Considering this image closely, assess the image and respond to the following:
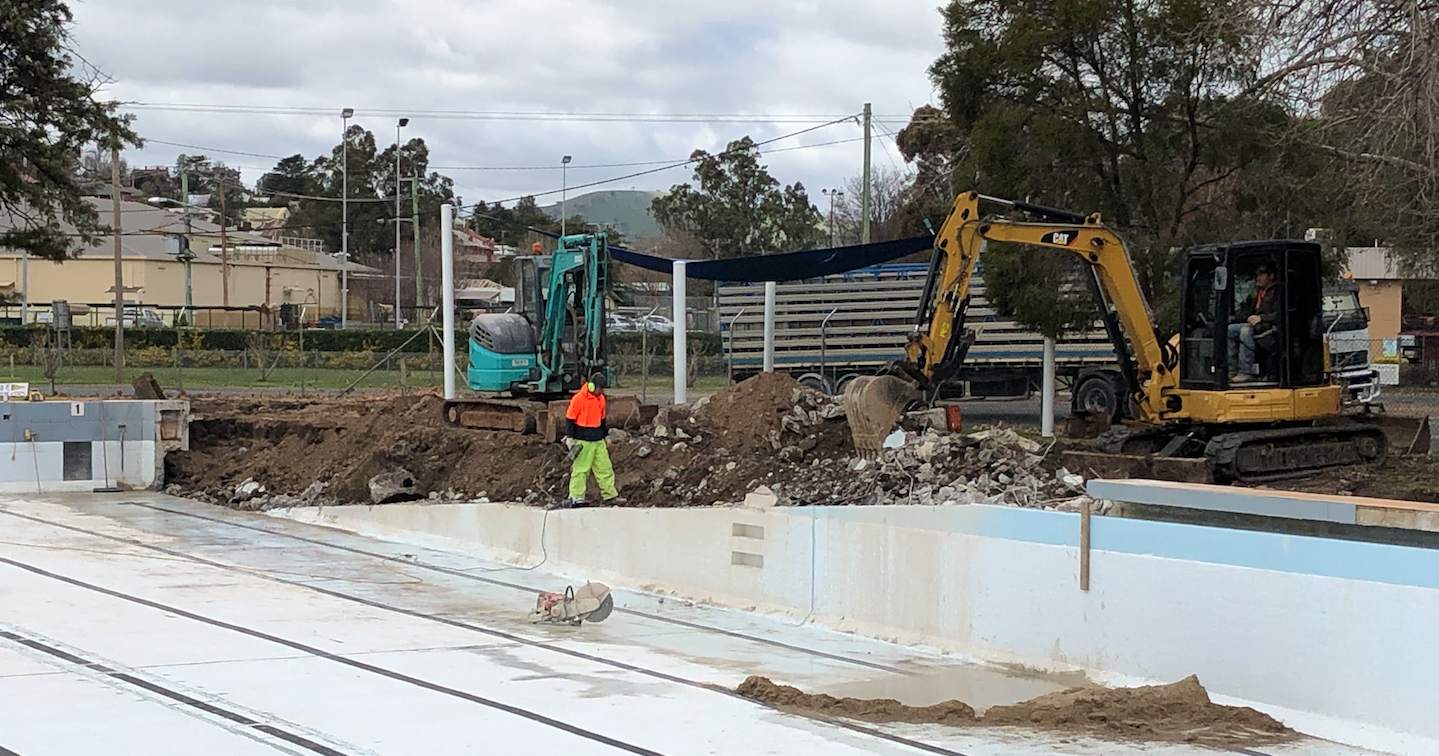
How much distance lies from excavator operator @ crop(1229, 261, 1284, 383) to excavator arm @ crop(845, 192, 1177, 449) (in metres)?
0.98

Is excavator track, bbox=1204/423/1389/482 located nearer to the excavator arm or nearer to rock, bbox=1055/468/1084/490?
the excavator arm

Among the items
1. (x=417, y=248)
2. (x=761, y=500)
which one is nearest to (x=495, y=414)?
(x=761, y=500)

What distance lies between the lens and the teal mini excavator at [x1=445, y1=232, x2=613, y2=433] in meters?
21.4

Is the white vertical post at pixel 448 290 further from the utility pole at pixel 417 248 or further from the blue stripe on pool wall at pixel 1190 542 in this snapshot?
the utility pole at pixel 417 248

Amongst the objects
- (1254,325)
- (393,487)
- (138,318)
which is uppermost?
(138,318)

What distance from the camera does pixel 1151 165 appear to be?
795 inches

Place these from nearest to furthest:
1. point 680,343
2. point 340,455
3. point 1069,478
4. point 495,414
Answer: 1. point 1069,478
2. point 680,343
3. point 495,414
4. point 340,455

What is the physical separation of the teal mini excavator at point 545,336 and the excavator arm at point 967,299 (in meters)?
5.74

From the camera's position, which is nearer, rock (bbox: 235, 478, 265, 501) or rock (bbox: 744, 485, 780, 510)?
rock (bbox: 744, 485, 780, 510)

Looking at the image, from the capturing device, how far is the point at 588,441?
54.3ft

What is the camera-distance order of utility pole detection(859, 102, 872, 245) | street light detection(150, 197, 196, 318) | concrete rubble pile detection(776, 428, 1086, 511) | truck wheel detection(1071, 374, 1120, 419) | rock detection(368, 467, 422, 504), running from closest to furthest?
concrete rubble pile detection(776, 428, 1086, 511), rock detection(368, 467, 422, 504), truck wheel detection(1071, 374, 1120, 419), utility pole detection(859, 102, 872, 245), street light detection(150, 197, 196, 318)

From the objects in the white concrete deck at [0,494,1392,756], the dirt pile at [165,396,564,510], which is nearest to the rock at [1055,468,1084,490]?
the white concrete deck at [0,494,1392,756]

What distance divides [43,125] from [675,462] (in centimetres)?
1947

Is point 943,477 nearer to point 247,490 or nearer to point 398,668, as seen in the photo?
point 398,668
